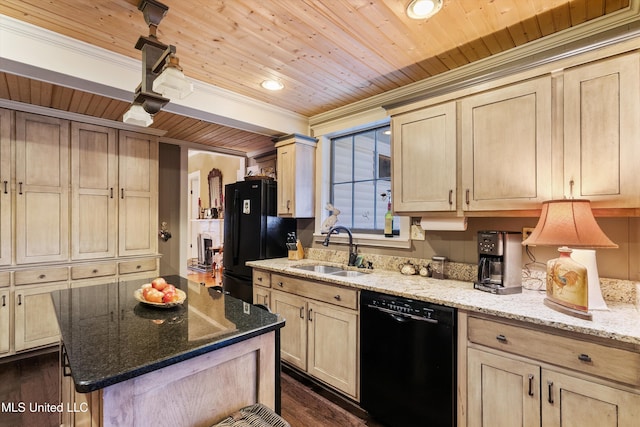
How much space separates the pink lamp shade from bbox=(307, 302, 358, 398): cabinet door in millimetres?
1238

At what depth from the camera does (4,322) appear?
2.84 metres

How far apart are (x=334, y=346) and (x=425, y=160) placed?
4.97ft

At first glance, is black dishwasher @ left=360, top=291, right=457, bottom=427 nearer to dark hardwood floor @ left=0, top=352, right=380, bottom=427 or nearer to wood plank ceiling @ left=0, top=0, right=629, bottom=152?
dark hardwood floor @ left=0, top=352, right=380, bottom=427

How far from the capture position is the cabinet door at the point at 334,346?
220 centimetres

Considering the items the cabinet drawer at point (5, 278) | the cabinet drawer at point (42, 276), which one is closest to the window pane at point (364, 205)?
the cabinet drawer at point (42, 276)

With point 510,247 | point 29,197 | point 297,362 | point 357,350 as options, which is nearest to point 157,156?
point 29,197

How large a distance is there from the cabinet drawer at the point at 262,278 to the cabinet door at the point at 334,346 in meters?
0.58

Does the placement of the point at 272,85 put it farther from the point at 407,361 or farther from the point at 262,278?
the point at 407,361

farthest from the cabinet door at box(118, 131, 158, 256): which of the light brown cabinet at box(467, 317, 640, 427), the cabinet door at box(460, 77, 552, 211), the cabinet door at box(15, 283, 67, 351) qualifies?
the light brown cabinet at box(467, 317, 640, 427)

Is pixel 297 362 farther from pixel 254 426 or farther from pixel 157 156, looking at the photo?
pixel 157 156

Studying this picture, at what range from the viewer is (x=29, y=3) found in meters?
1.65

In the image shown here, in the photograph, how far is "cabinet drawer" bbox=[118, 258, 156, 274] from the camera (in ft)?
11.6

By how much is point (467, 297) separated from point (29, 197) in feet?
12.9

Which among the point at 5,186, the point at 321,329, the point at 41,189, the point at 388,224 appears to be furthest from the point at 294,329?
the point at 5,186
